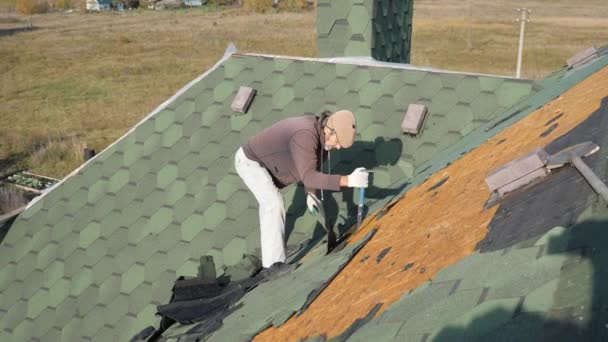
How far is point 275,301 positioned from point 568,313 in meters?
2.14

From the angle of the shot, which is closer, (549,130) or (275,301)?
(275,301)

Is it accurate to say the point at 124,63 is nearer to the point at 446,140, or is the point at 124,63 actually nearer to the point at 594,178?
the point at 446,140

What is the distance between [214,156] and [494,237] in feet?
12.2

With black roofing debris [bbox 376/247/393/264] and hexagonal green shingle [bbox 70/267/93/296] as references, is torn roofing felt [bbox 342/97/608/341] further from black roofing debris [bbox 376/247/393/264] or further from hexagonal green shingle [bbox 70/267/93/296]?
hexagonal green shingle [bbox 70/267/93/296]

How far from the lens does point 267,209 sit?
203 inches

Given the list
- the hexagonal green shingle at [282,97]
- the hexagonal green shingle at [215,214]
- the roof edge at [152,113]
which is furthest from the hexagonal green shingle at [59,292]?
the hexagonal green shingle at [282,97]

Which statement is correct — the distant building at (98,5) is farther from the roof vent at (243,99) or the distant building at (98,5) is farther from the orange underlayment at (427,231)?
the orange underlayment at (427,231)

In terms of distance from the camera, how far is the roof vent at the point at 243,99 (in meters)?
6.46

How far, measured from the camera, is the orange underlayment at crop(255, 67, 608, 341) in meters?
3.18

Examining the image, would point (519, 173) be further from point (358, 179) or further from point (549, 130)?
point (358, 179)

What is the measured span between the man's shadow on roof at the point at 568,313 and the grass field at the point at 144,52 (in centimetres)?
1914

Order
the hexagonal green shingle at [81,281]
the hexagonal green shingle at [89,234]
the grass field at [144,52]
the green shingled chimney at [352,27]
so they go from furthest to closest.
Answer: the grass field at [144,52]
the green shingled chimney at [352,27]
the hexagonal green shingle at [89,234]
the hexagonal green shingle at [81,281]

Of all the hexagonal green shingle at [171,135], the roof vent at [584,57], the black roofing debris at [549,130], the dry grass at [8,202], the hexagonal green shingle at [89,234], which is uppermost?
the roof vent at [584,57]

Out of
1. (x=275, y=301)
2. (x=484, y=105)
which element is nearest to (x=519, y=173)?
(x=275, y=301)
